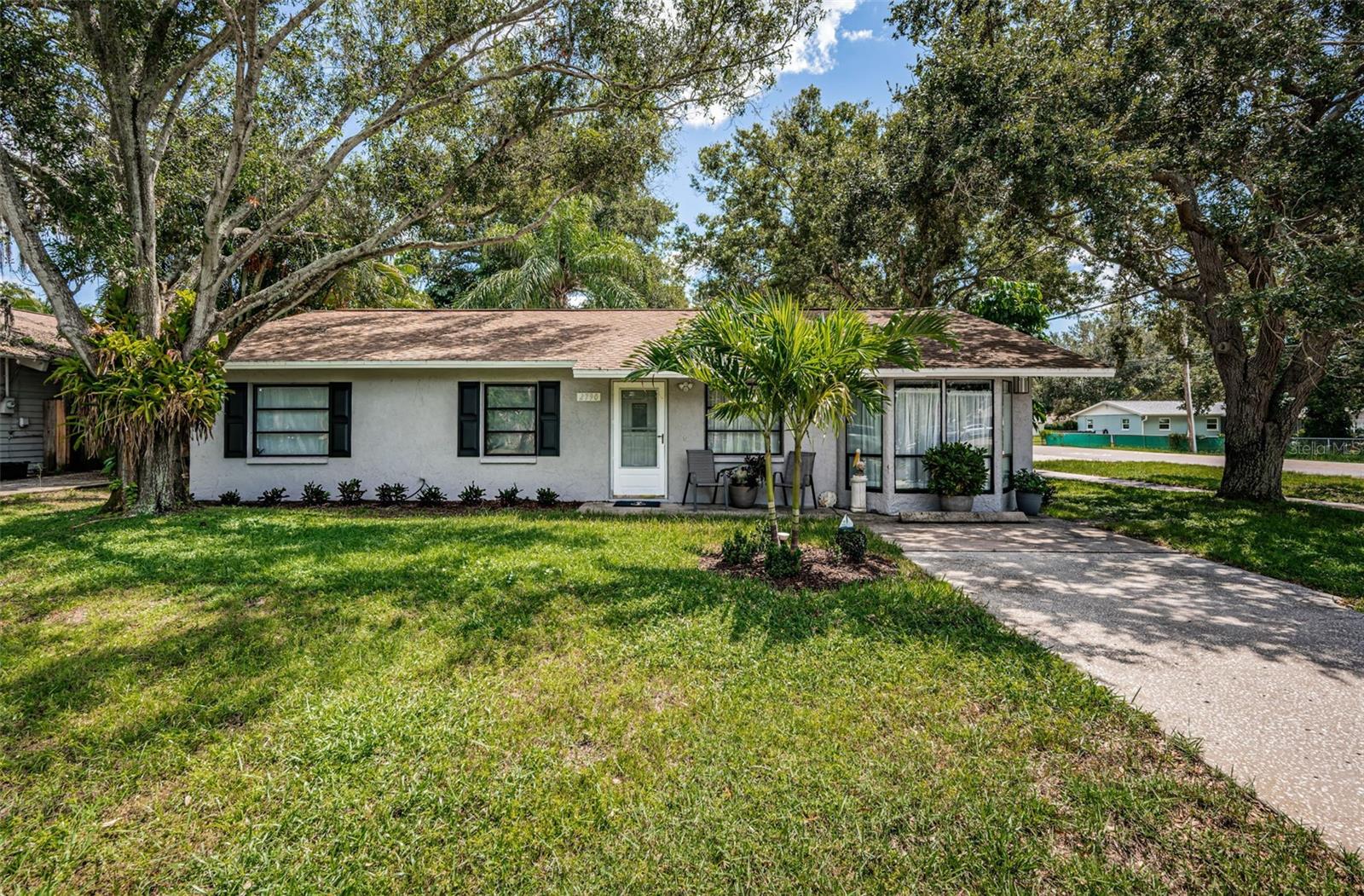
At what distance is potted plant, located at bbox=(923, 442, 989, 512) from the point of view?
30.4 feet

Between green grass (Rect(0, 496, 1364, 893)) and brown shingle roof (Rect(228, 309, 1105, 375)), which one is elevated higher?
brown shingle roof (Rect(228, 309, 1105, 375))

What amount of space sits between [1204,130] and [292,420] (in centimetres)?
1555

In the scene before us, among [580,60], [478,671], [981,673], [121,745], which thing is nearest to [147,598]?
[121,745]

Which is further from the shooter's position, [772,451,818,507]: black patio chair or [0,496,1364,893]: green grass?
[772,451,818,507]: black patio chair

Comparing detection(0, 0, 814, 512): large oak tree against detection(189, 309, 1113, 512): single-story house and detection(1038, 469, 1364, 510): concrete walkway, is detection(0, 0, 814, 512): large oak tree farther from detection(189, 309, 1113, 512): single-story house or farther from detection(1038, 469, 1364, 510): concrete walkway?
detection(1038, 469, 1364, 510): concrete walkway

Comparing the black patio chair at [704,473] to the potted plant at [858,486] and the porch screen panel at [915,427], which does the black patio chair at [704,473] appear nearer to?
the potted plant at [858,486]

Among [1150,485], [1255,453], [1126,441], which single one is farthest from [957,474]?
[1126,441]

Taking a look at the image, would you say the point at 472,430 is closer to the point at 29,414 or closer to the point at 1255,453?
the point at 29,414

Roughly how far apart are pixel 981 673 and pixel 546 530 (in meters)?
5.43

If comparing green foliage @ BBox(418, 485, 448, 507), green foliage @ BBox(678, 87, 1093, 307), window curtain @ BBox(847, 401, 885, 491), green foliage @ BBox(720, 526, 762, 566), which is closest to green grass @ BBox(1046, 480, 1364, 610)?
window curtain @ BBox(847, 401, 885, 491)

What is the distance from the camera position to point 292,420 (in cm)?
1068

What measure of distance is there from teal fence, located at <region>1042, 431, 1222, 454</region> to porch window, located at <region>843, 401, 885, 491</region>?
38252 millimetres

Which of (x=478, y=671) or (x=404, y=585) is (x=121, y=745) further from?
(x=404, y=585)

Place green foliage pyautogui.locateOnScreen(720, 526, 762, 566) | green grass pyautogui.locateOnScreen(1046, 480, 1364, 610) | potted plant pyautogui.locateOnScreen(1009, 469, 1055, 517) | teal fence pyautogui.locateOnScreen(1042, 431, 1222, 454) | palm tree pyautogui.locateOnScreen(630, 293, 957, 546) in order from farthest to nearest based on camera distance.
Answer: teal fence pyautogui.locateOnScreen(1042, 431, 1222, 454)
potted plant pyautogui.locateOnScreen(1009, 469, 1055, 517)
green grass pyautogui.locateOnScreen(1046, 480, 1364, 610)
green foliage pyautogui.locateOnScreen(720, 526, 762, 566)
palm tree pyautogui.locateOnScreen(630, 293, 957, 546)
